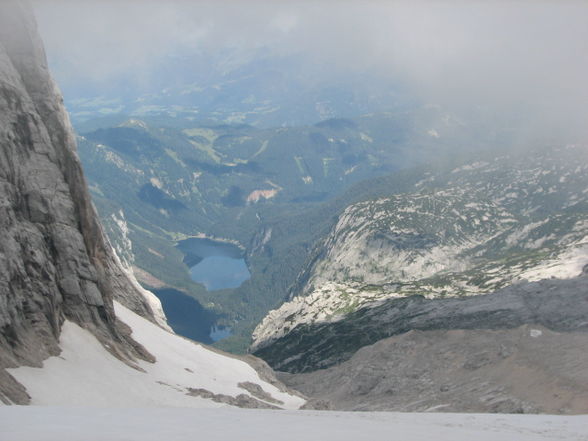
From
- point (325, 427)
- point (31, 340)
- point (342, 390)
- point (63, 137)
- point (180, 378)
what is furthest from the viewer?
point (342, 390)

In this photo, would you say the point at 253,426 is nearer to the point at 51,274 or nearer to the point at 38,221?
the point at 51,274

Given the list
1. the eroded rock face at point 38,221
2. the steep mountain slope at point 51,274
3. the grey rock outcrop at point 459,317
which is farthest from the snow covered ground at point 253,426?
the grey rock outcrop at point 459,317

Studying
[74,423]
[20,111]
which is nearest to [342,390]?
[20,111]

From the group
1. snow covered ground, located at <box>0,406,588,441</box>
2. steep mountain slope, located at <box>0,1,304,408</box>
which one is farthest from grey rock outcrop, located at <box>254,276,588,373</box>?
snow covered ground, located at <box>0,406,588,441</box>

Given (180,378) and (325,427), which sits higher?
(180,378)

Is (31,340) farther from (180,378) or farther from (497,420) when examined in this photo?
(497,420)

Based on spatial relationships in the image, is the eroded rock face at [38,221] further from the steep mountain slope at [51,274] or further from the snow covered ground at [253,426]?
the snow covered ground at [253,426]

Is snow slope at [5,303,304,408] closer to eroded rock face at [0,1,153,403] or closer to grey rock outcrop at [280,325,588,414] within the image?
eroded rock face at [0,1,153,403]
